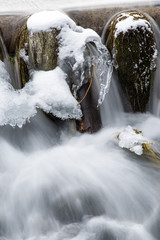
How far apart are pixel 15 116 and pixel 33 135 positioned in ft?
1.42

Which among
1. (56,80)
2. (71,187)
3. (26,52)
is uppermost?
(26,52)

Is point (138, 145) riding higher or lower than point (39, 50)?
lower

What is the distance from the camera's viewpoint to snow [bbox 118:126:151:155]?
9.32 feet

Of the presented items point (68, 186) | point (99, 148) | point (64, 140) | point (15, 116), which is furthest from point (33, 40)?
point (68, 186)

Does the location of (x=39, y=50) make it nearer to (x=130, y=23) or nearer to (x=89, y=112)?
(x=89, y=112)

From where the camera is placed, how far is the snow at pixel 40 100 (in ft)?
9.80

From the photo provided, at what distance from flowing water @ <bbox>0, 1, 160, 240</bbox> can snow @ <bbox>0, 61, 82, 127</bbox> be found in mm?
193

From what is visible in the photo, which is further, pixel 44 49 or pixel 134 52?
pixel 134 52

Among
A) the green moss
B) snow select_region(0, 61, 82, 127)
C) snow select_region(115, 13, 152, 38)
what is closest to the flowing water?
snow select_region(0, 61, 82, 127)

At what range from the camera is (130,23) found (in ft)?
12.6

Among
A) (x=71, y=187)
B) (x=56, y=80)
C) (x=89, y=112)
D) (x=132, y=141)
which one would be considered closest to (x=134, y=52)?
(x=89, y=112)

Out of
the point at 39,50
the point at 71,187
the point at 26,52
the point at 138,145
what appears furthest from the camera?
the point at 26,52

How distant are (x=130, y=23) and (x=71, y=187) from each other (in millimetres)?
2683

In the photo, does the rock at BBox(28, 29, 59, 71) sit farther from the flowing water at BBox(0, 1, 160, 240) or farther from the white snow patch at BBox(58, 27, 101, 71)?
the flowing water at BBox(0, 1, 160, 240)
